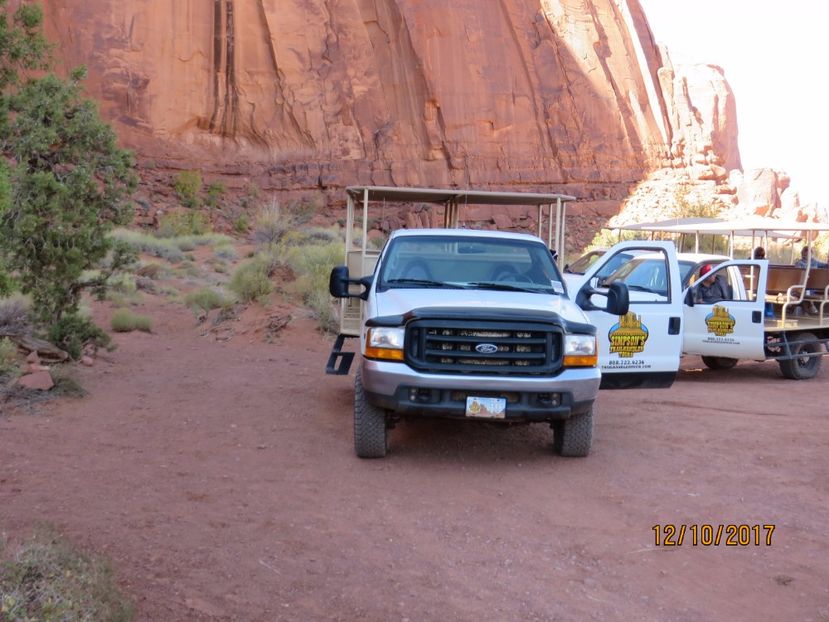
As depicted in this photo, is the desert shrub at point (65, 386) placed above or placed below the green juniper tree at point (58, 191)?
below

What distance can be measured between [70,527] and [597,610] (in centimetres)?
312

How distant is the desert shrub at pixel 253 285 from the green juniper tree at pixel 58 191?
498 cm

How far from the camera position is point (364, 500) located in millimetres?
5695

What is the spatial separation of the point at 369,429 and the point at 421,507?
1.22 m

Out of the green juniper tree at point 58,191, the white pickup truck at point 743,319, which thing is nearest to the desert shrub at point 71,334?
the green juniper tree at point 58,191

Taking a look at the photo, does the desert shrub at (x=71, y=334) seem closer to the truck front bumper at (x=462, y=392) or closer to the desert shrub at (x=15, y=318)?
the desert shrub at (x=15, y=318)

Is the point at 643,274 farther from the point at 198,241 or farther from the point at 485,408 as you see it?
the point at 198,241

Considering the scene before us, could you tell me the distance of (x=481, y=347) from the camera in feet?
21.0

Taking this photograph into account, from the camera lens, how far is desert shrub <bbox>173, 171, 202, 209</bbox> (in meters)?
37.7

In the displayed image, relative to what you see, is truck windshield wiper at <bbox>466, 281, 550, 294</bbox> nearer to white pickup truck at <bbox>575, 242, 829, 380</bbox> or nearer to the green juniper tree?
white pickup truck at <bbox>575, 242, 829, 380</bbox>

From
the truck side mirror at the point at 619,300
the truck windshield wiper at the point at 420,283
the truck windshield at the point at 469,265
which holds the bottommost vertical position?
the truck side mirror at the point at 619,300

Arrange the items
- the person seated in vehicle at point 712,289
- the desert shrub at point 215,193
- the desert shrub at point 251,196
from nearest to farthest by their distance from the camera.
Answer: the person seated in vehicle at point 712,289, the desert shrub at point 215,193, the desert shrub at point 251,196

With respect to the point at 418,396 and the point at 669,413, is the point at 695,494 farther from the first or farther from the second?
the point at 669,413

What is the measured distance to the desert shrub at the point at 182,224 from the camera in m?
33.5
